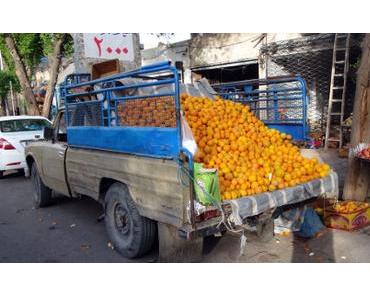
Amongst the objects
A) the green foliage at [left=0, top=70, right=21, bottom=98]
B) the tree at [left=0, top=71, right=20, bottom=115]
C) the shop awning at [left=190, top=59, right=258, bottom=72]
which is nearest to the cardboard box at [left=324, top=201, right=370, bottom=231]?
the shop awning at [left=190, top=59, right=258, bottom=72]

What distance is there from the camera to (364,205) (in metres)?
4.86

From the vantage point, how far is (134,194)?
3.69 metres

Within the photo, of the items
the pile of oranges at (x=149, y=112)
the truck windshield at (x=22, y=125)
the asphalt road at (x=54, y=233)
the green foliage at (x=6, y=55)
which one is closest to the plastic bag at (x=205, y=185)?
the pile of oranges at (x=149, y=112)

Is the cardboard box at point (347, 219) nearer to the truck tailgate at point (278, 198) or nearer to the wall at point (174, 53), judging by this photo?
the truck tailgate at point (278, 198)

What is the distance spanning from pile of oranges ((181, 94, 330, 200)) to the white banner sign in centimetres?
421

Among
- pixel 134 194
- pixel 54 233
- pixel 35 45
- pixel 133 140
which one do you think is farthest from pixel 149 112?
pixel 35 45

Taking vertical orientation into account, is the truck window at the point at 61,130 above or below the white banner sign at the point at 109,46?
below

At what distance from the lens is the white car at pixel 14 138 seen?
9.10 meters

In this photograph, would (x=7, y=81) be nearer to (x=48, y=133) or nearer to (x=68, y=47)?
(x=68, y=47)

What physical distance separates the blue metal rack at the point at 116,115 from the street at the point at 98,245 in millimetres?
1315

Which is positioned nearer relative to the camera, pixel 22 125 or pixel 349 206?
pixel 349 206

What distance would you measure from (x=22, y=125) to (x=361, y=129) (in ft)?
27.8

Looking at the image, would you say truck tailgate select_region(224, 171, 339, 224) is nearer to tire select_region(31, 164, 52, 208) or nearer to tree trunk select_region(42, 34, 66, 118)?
tire select_region(31, 164, 52, 208)

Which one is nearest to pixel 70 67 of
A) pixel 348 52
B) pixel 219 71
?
pixel 219 71
